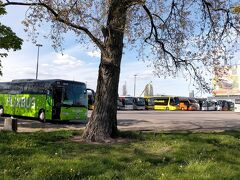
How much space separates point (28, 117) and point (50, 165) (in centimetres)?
2216

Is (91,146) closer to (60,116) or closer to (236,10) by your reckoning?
(236,10)

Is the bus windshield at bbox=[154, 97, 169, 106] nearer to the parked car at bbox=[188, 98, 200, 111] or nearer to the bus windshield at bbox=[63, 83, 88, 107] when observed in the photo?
the parked car at bbox=[188, 98, 200, 111]

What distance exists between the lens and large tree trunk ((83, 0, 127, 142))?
549 inches

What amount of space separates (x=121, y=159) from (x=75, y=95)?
16.8 meters

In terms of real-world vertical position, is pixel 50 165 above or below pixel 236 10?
below

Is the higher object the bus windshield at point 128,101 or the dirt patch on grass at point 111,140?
the bus windshield at point 128,101

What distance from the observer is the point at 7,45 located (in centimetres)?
2055

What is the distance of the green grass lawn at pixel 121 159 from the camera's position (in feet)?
26.6

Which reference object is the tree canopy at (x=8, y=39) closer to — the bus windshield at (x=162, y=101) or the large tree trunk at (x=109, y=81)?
the large tree trunk at (x=109, y=81)

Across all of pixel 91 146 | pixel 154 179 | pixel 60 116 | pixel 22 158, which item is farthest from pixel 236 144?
pixel 60 116

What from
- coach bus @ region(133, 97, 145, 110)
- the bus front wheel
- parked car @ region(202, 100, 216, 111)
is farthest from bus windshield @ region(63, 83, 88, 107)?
parked car @ region(202, 100, 216, 111)

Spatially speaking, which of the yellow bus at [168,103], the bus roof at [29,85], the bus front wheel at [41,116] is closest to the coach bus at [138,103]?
the yellow bus at [168,103]

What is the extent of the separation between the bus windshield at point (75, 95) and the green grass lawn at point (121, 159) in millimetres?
11949

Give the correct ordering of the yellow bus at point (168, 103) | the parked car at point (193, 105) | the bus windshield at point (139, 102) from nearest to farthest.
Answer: the bus windshield at point (139, 102), the yellow bus at point (168, 103), the parked car at point (193, 105)
